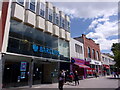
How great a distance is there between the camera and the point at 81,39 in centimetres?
2873

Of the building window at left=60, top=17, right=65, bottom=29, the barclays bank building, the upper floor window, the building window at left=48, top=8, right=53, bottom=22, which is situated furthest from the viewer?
the building window at left=60, top=17, right=65, bottom=29

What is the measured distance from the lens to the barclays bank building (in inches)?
466

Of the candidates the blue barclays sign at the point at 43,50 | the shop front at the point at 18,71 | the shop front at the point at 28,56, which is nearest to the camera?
the shop front at the point at 28,56

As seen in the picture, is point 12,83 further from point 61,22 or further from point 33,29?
point 61,22

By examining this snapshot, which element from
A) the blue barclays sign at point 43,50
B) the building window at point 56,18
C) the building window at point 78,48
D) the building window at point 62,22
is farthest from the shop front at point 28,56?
the building window at point 78,48

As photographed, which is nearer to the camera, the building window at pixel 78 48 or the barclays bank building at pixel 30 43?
the barclays bank building at pixel 30 43

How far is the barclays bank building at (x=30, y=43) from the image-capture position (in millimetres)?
11828

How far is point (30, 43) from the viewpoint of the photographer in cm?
1400

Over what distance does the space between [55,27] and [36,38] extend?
432cm

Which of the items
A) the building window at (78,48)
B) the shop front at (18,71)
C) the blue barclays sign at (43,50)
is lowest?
the shop front at (18,71)

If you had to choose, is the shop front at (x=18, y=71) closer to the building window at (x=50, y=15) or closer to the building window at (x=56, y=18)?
the building window at (x=50, y=15)

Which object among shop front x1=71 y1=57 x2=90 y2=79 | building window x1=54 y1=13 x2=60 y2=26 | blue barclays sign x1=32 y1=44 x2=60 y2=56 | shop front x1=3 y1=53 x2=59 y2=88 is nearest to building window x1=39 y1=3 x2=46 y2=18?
building window x1=54 y1=13 x2=60 y2=26

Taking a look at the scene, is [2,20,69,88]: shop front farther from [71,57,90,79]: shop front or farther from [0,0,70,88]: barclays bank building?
[71,57,90,79]: shop front

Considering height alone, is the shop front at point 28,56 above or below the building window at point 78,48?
below
